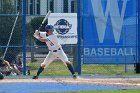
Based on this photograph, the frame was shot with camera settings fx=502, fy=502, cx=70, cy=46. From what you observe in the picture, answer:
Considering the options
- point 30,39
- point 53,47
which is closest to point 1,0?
point 30,39

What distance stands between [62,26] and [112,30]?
2.28 m

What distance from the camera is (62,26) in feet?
70.9

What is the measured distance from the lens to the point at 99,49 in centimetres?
2206

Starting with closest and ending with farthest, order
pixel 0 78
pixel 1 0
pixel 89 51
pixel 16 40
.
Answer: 1. pixel 0 78
2. pixel 89 51
3. pixel 16 40
4. pixel 1 0

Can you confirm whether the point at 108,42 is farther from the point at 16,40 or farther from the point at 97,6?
the point at 16,40

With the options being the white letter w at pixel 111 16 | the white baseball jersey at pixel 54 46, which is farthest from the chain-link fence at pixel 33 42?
the white baseball jersey at pixel 54 46

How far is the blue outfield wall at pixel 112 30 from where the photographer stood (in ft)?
72.2

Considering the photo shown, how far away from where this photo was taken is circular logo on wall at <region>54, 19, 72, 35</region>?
2162cm

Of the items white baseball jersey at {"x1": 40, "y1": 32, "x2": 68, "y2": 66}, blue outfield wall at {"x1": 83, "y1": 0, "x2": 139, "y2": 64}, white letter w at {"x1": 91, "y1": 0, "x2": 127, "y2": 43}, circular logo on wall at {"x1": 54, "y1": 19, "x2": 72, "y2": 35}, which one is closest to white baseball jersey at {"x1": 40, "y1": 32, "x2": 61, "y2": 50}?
white baseball jersey at {"x1": 40, "y1": 32, "x2": 68, "y2": 66}

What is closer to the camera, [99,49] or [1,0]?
[99,49]

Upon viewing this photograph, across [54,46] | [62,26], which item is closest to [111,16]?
[62,26]

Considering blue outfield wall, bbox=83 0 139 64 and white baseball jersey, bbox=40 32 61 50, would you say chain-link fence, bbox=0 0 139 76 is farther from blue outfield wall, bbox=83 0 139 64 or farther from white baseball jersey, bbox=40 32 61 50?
white baseball jersey, bbox=40 32 61 50

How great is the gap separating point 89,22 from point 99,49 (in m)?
1.27

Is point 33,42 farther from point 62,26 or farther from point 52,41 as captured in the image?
point 52,41
